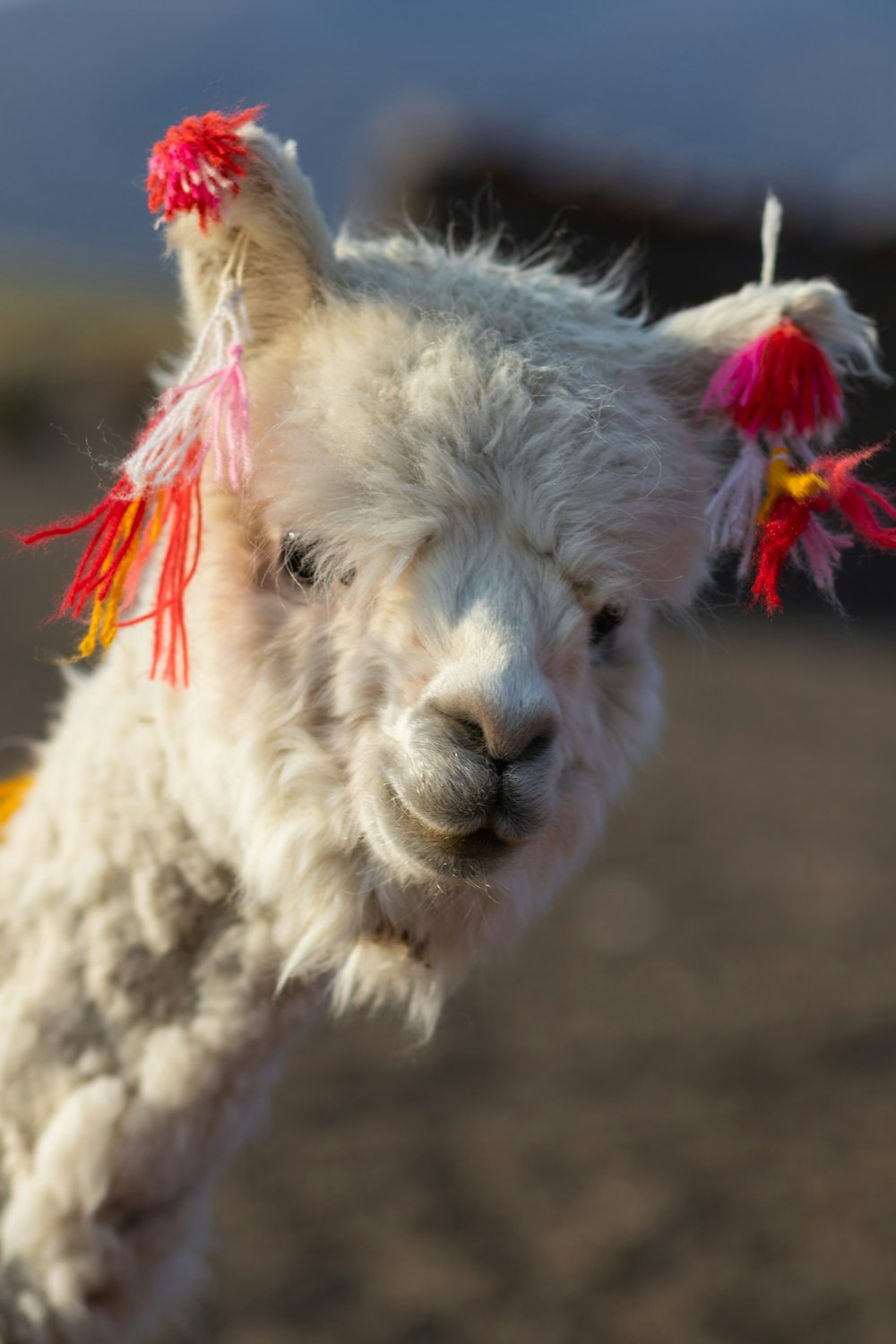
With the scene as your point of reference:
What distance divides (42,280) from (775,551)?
38.0 meters

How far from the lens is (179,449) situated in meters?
1.49

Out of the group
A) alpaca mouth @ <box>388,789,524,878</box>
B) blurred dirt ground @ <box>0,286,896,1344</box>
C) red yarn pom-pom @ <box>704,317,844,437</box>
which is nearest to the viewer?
alpaca mouth @ <box>388,789,524,878</box>

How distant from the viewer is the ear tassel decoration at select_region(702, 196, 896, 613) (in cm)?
165

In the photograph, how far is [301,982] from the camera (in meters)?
1.76

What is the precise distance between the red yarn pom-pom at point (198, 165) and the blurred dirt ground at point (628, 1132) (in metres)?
0.39

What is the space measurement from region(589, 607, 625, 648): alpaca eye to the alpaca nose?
0.27 metres

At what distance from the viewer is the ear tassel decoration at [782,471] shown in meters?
1.65

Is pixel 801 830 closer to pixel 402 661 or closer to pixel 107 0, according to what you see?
pixel 402 661

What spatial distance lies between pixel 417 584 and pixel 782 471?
591 mm

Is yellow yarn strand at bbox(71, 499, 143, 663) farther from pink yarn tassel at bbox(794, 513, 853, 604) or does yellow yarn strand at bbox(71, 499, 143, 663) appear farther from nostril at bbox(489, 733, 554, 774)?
pink yarn tassel at bbox(794, 513, 853, 604)

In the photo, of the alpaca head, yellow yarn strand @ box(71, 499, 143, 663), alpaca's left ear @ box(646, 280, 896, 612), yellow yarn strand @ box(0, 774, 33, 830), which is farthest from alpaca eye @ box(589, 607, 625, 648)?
yellow yarn strand @ box(0, 774, 33, 830)

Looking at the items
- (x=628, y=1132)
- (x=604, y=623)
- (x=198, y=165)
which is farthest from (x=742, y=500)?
(x=628, y=1132)

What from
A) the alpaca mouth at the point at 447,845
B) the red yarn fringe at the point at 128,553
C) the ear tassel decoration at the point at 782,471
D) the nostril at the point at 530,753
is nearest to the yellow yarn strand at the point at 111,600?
the red yarn fringe at the point at 128,553

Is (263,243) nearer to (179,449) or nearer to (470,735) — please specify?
(179,449)
